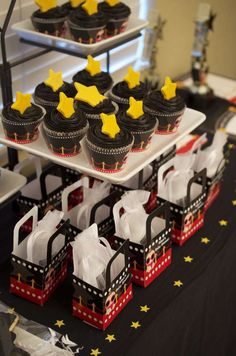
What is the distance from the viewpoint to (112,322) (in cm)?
124

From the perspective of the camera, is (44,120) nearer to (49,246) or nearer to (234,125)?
(49,246)

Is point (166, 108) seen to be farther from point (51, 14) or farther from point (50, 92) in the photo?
point (51, 14)

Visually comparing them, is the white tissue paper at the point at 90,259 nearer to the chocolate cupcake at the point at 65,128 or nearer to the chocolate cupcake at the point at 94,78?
the chocolate cupcake at the point at 65,128

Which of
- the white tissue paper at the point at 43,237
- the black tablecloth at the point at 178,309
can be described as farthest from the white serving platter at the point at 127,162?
the black tablecloth at the point at 178,309

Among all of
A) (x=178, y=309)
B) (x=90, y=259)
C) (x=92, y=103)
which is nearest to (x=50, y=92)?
(x=92, y=103)

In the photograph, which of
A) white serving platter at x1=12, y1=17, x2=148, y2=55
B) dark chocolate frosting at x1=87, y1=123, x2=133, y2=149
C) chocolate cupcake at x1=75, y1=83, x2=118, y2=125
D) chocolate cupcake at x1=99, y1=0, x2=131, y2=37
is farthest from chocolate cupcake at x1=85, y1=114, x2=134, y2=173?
chocolate cupcake at x1=99, y1=0, x2=131, y2=37

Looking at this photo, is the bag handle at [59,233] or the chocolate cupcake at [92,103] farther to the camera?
the chocolate cupcake at [92,103]

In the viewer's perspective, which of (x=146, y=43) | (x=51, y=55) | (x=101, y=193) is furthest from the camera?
(x=146, y=43)

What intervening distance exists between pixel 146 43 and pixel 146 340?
133 cm

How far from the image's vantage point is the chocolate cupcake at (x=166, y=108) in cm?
141

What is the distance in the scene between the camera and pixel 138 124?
4.37 ft

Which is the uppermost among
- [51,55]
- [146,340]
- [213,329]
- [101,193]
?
[51,55]

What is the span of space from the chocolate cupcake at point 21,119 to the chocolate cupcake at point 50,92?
0.07 meters

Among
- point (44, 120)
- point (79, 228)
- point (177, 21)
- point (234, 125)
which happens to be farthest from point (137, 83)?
point (177, 21)
